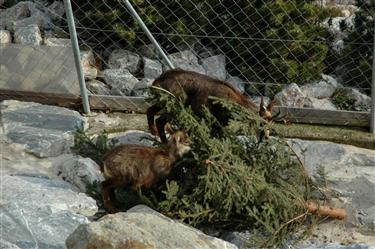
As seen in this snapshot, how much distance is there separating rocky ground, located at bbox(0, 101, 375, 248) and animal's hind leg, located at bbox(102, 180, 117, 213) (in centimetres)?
16

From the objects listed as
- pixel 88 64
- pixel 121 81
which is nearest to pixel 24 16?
pixel 88 64

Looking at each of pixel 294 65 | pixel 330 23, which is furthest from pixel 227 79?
pixel 330 23

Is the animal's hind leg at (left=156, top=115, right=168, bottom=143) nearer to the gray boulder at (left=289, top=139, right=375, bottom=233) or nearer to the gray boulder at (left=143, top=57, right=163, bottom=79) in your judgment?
the gray boulder at (left=289, top=139, right=375, bottom=233)

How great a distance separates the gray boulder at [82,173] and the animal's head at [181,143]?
864mm

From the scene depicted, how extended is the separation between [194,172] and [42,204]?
1169 mm

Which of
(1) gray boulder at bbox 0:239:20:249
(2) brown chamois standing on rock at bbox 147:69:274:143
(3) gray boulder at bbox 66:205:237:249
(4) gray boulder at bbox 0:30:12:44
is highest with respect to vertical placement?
(2) brown chamois standing on rock at bbox 147:69:274:143

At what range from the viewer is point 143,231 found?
5238 mm

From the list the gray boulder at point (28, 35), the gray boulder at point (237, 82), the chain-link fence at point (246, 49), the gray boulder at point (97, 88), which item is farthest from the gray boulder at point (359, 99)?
the gray boulder at point (28, 35)

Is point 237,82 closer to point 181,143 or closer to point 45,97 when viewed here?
point 45,97

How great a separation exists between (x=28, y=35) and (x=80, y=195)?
3408 millimetres

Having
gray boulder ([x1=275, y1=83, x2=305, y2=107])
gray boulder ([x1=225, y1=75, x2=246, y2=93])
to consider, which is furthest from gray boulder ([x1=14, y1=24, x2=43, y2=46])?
gray boulder ([x1=275, y1=83, x2=305, y2=107])

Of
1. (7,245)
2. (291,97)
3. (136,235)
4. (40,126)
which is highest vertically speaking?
(136,235)

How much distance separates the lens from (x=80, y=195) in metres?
6.83

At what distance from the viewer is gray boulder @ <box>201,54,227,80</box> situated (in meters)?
9.48
